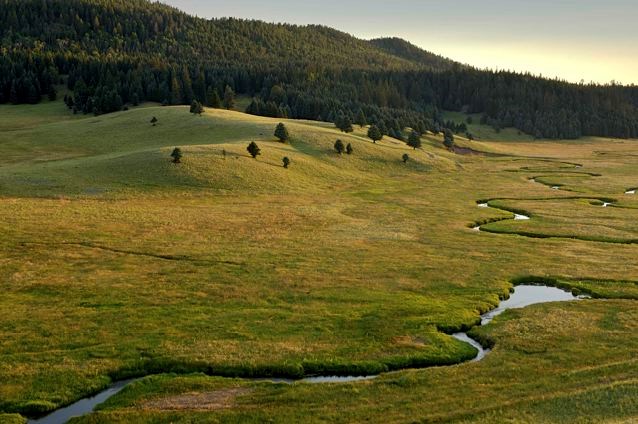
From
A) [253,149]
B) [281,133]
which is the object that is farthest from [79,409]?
[281,133]

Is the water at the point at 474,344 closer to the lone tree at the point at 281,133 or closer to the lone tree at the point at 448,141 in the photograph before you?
the lone tree at the point at 281,133

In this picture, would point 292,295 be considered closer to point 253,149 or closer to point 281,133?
point 253,149

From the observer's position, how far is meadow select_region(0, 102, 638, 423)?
27047 mm

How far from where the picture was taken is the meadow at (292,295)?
27.0m

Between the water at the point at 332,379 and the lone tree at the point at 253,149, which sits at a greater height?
the lone tree at the point at 253,149

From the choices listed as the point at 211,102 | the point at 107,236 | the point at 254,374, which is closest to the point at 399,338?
the point at 254,374

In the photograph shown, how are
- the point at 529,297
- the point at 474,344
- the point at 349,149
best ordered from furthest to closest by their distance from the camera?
the point at 349,149 → the point at 529,297 → the point at 474,344

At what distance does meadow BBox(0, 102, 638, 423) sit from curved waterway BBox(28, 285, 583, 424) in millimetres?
567

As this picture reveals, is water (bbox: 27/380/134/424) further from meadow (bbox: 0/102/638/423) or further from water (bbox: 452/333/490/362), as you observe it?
water (bbox: 452/333/490/362)

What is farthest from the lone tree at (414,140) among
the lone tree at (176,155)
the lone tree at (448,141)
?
the lone tree at (176,155)

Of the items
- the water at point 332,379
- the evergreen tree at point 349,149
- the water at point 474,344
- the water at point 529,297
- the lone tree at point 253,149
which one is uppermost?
the evergreen tree at point 349,149

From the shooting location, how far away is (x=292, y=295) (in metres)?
42.4

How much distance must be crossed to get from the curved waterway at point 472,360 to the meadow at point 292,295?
567 millimetres

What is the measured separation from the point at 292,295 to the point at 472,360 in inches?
585
